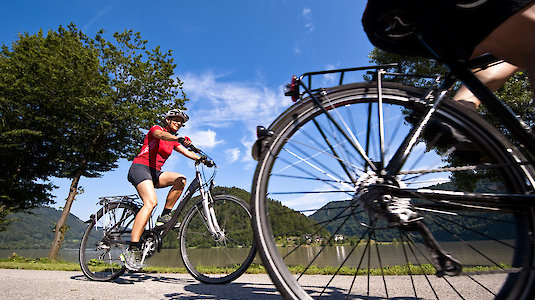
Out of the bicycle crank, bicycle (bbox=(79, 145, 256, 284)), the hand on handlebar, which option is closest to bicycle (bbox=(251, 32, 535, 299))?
the bicycle crank

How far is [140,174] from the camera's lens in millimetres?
4031

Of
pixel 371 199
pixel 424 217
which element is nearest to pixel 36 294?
pixel 371 199

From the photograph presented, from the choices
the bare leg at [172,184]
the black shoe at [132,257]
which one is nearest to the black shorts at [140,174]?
the bare leg at [172,184]

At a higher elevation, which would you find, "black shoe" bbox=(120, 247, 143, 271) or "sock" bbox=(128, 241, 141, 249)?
"sock" bbox=(128, 241, 141, 249)

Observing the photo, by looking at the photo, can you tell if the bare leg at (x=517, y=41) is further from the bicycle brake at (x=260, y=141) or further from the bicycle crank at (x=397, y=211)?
the bicycle brake at (x=260, y=141)

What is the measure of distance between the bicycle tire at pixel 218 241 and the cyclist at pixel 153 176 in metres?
0.40

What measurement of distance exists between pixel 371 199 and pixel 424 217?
27 cm

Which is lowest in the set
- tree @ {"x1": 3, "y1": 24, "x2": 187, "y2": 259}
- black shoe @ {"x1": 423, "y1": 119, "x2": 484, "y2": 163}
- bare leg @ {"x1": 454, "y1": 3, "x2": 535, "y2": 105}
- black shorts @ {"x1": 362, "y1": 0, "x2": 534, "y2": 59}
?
black shoe @ {"x1": 423, "y1": 119, "x2": 484, "y2": 163}

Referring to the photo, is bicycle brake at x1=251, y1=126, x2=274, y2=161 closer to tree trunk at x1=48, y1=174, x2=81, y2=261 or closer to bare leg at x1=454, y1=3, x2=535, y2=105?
bare leg at x1=454, y1=3, x2=535, y2=105

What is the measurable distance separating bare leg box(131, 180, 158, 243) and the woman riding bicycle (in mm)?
3480

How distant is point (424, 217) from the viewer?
1.38 meters

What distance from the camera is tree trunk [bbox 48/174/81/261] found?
1188 cm

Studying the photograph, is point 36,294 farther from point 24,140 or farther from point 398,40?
point 24,140

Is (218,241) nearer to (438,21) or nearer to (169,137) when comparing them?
(169,137)
